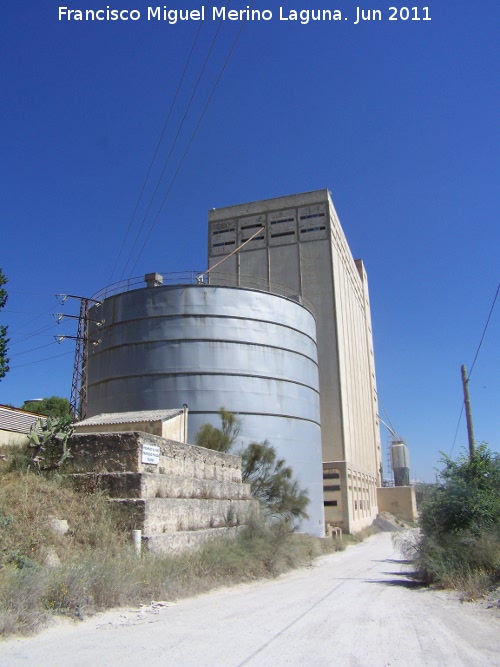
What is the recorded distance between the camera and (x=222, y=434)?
26.6 meters

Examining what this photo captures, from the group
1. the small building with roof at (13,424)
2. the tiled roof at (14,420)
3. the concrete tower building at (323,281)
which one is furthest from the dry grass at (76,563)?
the concrete tower building at (323,281)

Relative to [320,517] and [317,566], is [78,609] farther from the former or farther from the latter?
[320,517]

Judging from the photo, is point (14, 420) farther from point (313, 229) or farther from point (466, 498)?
point (313, 229)

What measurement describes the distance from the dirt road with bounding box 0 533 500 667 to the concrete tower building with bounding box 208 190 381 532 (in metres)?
31.0

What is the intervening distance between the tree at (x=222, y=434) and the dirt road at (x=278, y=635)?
13324 millimetres

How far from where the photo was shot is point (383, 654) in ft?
22.9

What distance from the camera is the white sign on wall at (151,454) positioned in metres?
14.3

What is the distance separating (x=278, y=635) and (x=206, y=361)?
2084cm

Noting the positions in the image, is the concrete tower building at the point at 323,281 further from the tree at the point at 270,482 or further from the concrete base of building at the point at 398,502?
the tree at the point at 270,482

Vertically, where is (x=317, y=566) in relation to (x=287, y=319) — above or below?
below

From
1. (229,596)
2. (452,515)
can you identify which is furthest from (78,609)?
(452,515)

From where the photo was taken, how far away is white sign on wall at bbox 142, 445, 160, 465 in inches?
564

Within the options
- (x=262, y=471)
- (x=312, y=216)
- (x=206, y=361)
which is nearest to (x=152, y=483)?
(x=262, y=471)

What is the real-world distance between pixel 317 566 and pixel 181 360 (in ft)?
37.9
